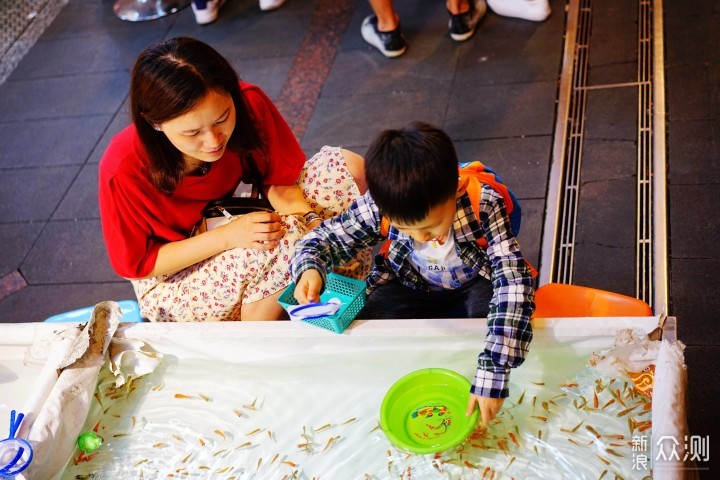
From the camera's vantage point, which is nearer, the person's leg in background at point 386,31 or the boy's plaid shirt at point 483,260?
the boy's plaid shirt at point 483,260

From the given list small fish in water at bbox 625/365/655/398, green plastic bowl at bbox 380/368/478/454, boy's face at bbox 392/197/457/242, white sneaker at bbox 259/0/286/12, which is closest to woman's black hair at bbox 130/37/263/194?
boy's face at bbox 392/197/457/242

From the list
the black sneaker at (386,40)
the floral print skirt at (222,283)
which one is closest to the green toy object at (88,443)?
the floral print skirt at (222,283)

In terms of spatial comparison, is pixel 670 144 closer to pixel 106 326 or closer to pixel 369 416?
pixel 369 416

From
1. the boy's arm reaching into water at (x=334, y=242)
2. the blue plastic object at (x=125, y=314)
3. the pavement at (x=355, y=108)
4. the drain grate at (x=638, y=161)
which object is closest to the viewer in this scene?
the boy's arm reaching into water at (x=334, y=242)

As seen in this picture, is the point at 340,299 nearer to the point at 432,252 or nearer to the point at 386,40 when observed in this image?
the point at 432,252

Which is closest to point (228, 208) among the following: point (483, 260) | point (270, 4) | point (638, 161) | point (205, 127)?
point (205, 127)

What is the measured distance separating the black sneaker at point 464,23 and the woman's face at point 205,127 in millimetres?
1958

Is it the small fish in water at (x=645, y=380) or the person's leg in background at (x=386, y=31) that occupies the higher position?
the small fish in water at (x=645, y=380)

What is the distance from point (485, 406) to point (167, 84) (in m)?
1.04

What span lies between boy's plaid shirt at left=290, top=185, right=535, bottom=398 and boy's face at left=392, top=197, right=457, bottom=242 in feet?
0.33

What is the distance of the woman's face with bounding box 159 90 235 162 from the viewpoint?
186 cm

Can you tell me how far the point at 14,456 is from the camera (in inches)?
67.6

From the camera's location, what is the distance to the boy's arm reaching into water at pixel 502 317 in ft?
5.37

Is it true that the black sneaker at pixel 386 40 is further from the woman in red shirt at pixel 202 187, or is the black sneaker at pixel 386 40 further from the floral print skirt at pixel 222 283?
the floral print skirt at pixel 222 283
